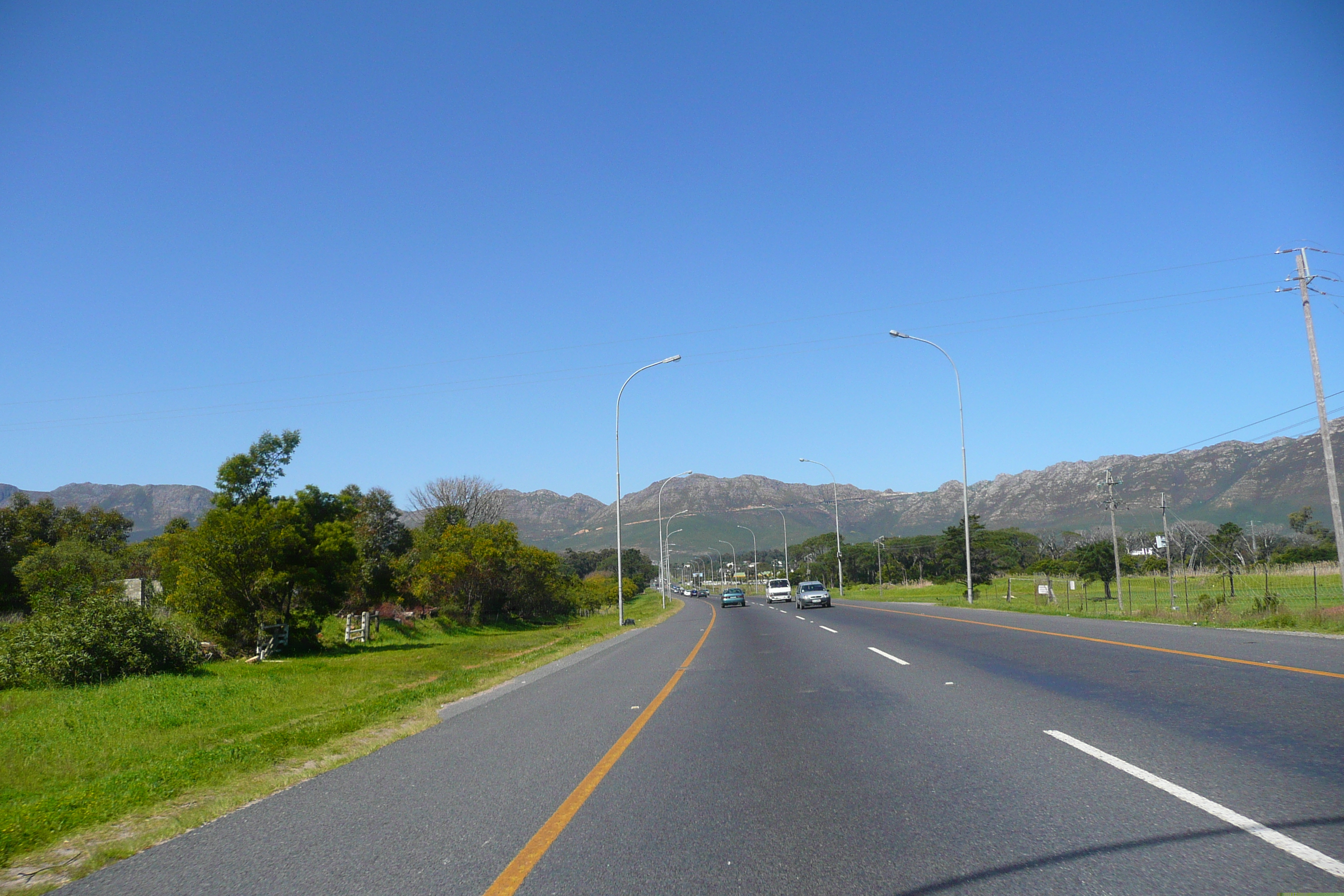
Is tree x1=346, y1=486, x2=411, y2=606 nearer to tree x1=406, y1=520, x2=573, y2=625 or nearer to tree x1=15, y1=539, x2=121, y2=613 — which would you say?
tree x1=406, y1=520, x2=573, y2=625

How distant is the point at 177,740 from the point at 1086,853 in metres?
11.6

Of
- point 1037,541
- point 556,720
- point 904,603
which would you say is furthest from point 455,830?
point 1037,541

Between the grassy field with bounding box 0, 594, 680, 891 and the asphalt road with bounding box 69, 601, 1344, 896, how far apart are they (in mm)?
514

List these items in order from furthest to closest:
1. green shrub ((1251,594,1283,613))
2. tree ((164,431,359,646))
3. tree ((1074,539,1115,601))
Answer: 1. tree ((1074,539,1115,601))
2. tree ((164,431,359,646))
3. green shrub ((1251,594,1283,613))

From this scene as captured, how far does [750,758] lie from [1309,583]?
47.8 meters

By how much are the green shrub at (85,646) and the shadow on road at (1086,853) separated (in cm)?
1821

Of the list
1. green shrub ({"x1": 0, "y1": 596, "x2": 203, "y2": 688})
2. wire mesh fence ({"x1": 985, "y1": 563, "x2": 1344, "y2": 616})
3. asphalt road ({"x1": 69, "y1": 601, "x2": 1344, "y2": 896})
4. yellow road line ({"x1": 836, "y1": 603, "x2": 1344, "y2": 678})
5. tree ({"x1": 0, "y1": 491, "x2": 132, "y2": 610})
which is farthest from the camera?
tree ({"x1": 0, "y1": 491, "x2": 132, "y2": 610})

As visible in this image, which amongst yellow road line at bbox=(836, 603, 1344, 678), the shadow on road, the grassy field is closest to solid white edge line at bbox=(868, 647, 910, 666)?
yellow road line at bbox=(836, 603, 1344, 678)

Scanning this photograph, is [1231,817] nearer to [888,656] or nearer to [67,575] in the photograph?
[888,656]

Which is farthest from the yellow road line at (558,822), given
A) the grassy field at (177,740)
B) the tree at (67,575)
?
the tree at (67,575)

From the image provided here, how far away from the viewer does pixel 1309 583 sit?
42969 millimetres

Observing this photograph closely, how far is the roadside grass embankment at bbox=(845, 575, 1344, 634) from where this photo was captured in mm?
19062

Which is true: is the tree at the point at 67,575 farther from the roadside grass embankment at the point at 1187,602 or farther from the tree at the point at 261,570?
the roadside grass embankment at the point at 1187,602

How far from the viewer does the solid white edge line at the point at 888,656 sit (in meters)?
14.4
